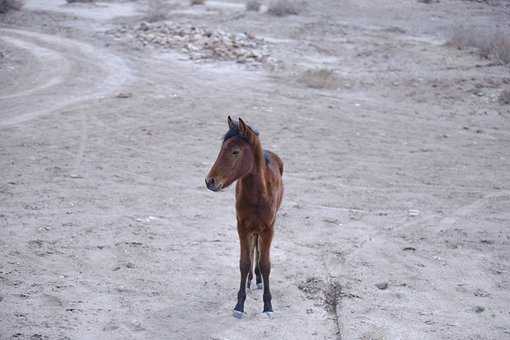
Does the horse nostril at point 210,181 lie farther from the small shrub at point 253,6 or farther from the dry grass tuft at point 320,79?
the small shrub at point 253,6

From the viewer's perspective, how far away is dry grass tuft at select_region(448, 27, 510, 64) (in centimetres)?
1886

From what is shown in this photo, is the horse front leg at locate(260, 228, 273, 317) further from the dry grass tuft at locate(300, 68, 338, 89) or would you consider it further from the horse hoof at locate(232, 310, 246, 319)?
the dry grass tuft at locate(300, 68, 338, 89)

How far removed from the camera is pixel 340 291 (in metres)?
6.43

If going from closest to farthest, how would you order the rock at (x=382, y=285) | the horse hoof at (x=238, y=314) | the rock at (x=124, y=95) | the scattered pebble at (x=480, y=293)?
the horse hoof at (x=238, y=314), the scattered pebble at (x=480, y=293), the rock at (x=382, y=285), the rock at (x=124, y=95)

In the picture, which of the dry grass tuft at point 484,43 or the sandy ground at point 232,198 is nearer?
the sandy ground at point 232,198

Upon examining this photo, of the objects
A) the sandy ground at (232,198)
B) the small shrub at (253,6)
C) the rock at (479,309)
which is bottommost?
the rock at (479,309)

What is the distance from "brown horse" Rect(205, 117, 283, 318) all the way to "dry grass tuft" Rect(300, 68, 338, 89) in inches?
418

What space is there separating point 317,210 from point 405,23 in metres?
19.8

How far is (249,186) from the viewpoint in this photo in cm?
541

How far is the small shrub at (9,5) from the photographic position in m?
27.0

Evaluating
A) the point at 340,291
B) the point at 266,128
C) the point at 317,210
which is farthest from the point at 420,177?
the point at 340,291

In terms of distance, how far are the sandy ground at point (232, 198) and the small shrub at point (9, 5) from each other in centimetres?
817

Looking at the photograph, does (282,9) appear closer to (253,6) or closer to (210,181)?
(253,6)

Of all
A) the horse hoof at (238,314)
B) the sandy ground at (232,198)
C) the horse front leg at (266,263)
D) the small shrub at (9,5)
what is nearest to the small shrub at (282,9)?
the sandy ground at (232,198)
